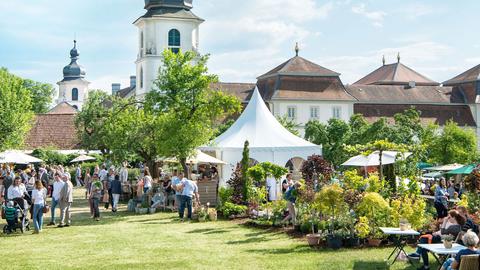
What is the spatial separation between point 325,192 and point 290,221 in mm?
3697

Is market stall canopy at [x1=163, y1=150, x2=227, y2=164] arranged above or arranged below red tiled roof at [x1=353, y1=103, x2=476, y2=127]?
below

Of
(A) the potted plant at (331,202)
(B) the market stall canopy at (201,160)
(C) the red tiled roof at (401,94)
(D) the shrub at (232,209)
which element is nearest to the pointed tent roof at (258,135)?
(B) the market stall canopy at (201,160)

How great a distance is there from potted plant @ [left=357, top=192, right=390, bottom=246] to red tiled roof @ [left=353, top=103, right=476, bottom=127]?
56139mm

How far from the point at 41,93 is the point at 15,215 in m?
87.0

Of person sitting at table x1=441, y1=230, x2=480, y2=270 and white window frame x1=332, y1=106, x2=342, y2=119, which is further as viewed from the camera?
white window frame x1=332, y1=106, x2=342, y2=119

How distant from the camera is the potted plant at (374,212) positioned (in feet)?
50.7

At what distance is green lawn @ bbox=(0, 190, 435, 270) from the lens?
13.7m

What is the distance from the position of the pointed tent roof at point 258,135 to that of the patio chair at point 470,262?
772 inches

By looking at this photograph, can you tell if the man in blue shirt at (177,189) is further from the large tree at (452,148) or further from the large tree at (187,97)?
the large tree at (452,148)

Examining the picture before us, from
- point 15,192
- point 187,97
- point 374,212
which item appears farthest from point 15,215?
point 187,97

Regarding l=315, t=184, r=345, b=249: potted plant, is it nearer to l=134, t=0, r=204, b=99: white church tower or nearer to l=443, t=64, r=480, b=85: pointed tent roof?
l=134, t=0, r=204, b=99: white church tower

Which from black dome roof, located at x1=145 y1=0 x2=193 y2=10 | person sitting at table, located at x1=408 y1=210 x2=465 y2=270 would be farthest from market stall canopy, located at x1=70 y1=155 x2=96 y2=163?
person sitting at table, located at x1=408 y1=210 x2=465 y2=270

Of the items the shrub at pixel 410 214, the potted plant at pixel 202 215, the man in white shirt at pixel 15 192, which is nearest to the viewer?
the shrub at pixel 410 214

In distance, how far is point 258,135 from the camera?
3095 centimetres
